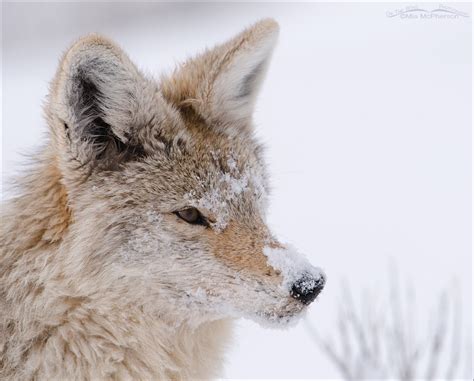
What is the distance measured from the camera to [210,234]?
13.7 feet

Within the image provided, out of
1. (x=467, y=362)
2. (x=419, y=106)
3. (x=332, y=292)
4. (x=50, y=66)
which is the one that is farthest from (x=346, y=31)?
(x=467, y=362)

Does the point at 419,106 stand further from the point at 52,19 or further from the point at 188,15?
the point at 52,19

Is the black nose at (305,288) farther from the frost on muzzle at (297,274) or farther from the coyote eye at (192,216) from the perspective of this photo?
the coyote eye at (192,216)

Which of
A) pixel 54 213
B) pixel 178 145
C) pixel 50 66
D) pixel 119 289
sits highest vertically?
pixel 178 145

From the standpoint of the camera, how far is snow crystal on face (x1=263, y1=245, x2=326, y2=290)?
4016mm

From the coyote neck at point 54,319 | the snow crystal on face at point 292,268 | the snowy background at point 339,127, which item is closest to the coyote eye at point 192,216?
the snow crystal on face at point 292,268

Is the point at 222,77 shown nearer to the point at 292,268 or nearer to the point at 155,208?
the point at 155,208

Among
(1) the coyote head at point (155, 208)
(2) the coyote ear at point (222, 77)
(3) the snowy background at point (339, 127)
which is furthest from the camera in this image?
(3) the snowy background at point (339, 127)

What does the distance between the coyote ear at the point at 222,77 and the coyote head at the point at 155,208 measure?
0.24 meters

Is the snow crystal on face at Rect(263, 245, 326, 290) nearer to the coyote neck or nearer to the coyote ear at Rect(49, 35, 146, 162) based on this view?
the coyote neck

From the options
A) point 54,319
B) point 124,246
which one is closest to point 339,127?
point 124,246

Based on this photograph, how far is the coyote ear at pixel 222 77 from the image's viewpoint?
466 cm

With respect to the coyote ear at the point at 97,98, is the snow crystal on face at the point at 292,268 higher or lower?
lower

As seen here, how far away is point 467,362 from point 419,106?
30.2 ft
